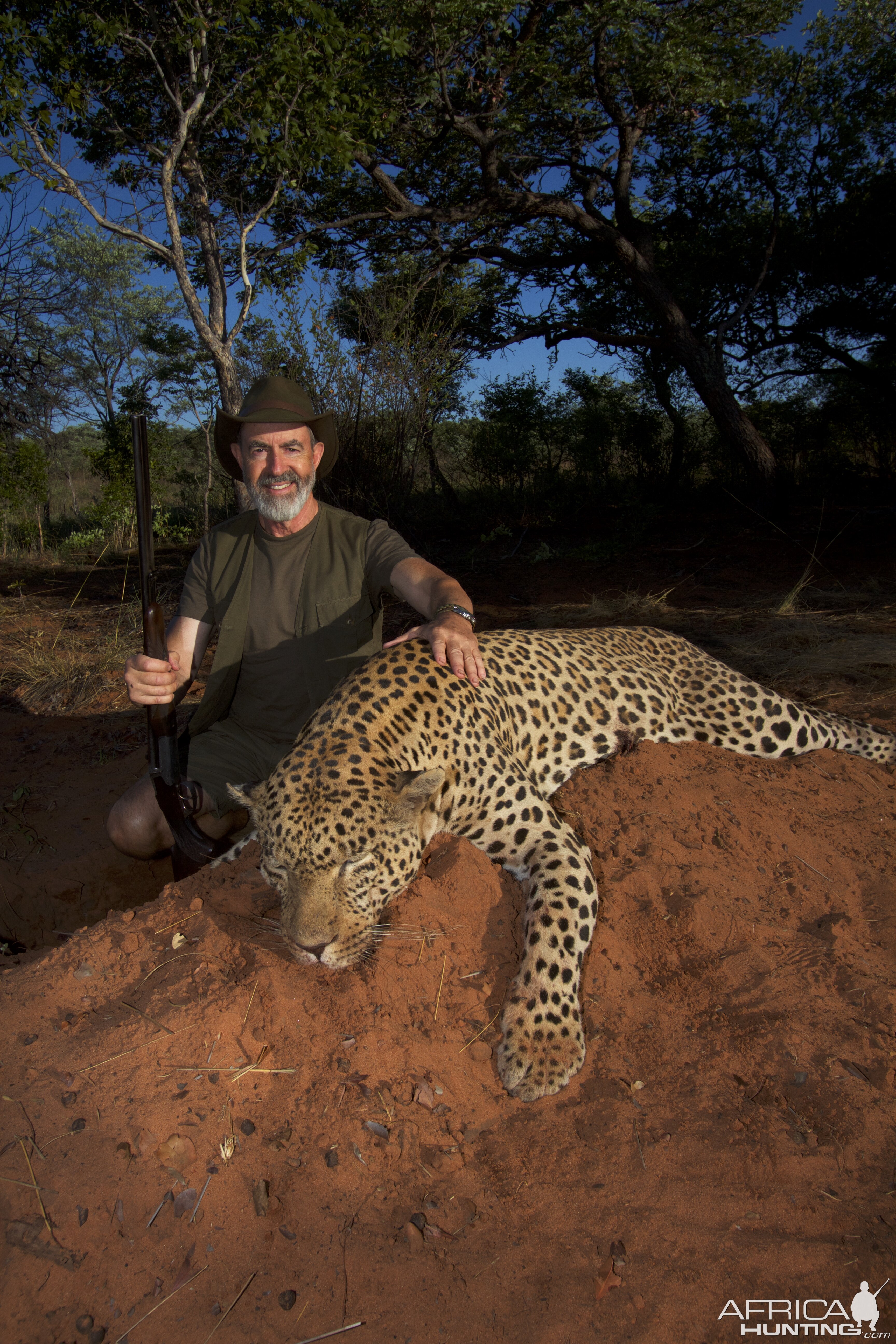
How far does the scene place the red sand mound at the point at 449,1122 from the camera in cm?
206

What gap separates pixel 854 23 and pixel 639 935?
15439 mm

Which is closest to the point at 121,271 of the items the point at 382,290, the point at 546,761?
the point at 382,290

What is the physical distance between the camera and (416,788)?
9.61ft

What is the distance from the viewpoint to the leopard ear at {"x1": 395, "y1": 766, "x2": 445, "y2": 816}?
115 inches

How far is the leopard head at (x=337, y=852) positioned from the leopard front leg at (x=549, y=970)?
1.79ft

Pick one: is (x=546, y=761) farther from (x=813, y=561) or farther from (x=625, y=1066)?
(x=813, y=561)

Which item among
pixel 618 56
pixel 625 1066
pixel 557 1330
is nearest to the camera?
pixel 557 1330

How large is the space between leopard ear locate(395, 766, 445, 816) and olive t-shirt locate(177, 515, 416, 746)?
1.39 meters

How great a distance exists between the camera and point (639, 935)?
3262 millimetres

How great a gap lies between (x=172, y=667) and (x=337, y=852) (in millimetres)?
1692

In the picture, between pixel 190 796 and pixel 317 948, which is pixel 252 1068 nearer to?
pixel 317 948

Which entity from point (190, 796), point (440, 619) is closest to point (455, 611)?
point (440, 619)

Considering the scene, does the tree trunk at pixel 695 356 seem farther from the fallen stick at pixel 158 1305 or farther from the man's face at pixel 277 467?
→ the fallen stick at pixel 158 1305

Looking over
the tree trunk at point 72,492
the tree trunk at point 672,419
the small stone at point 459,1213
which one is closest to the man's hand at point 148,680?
the small stone at point 459,1213
